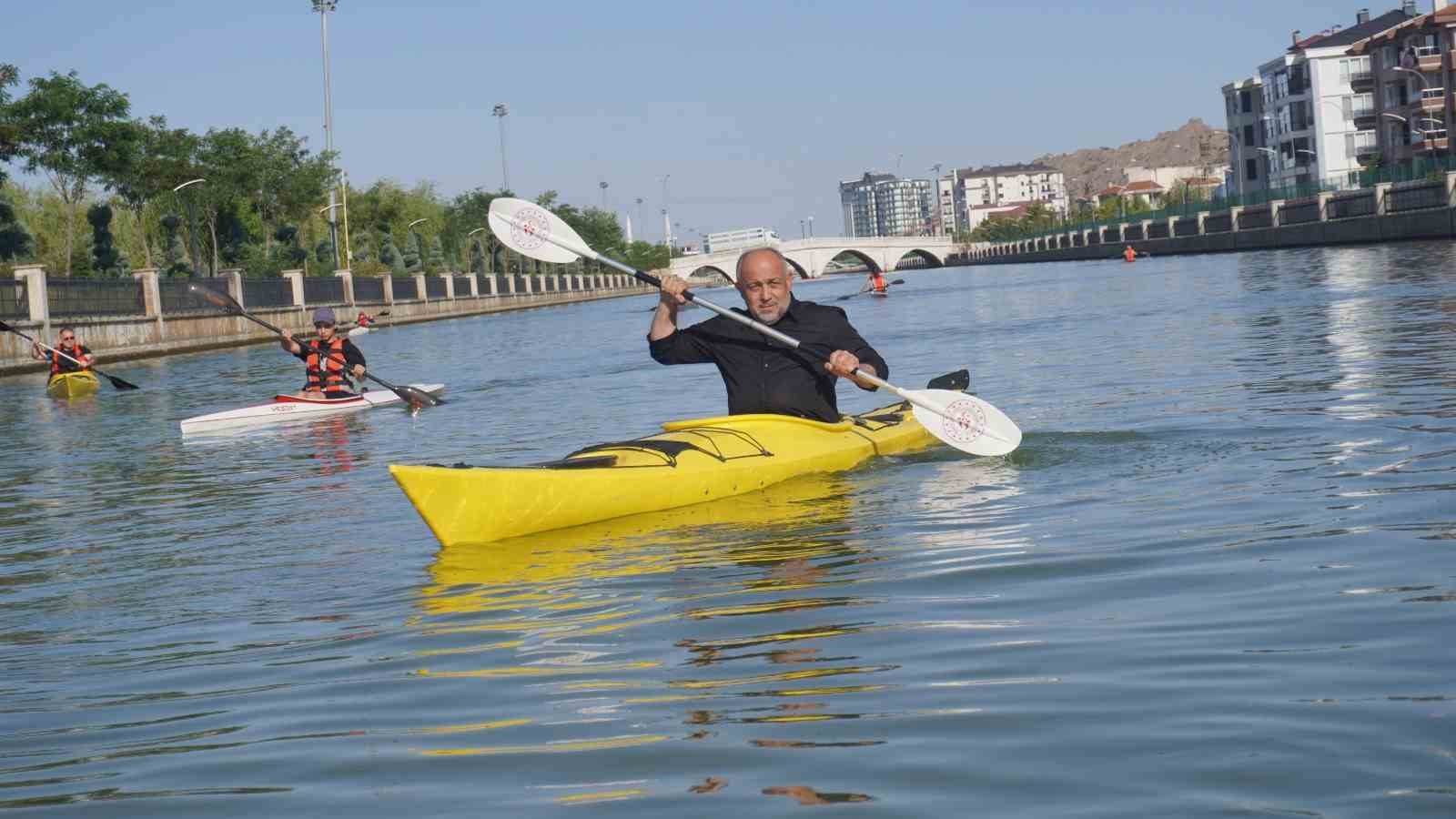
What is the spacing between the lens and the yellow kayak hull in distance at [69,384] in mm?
25047

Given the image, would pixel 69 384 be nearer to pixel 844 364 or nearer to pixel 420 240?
pixel 844 364

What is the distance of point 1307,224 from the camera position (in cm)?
5781

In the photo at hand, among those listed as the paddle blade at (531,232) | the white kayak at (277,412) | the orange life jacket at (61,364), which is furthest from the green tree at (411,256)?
the paddle blade at (531,232)

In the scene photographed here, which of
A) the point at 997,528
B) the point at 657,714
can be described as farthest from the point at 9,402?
the point at 657,714

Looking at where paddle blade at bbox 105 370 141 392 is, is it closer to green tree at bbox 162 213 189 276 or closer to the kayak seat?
the kayak seat

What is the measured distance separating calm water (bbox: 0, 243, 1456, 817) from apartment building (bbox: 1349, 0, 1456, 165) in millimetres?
78961

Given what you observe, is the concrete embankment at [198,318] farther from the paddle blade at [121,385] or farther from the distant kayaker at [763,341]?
the distant kayaker at [763,341]

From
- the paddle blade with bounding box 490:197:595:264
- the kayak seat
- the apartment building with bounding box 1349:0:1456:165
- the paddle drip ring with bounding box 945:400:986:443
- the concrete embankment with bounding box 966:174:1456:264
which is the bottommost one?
the paddle drip ring with bounding box 945:400:986:443

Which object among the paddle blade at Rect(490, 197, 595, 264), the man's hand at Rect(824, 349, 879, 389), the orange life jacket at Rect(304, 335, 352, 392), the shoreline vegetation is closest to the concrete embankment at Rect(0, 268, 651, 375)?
the shoreline vegetation

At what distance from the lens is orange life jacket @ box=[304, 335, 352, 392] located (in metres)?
18.2

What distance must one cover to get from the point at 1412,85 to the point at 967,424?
86894 mm

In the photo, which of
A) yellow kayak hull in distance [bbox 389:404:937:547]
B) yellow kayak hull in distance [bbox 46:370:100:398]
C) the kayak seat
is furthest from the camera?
yellow kayak hull in distance [bbox 46:370:100:398]

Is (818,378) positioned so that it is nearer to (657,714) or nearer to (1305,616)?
(1305,616)

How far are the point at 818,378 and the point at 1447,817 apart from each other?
6576mm
